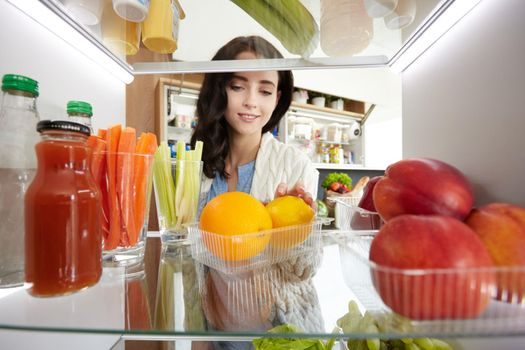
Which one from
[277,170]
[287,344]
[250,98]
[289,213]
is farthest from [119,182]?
[277,170]

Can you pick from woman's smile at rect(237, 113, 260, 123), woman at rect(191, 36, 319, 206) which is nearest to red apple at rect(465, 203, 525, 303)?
woman at rect(191, 36, 319, 206)

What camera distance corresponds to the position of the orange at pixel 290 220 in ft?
1.33

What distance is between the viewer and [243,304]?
0.99 feet

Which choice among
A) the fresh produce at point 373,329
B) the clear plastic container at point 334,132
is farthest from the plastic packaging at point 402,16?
the clear plastic container at point 334,132

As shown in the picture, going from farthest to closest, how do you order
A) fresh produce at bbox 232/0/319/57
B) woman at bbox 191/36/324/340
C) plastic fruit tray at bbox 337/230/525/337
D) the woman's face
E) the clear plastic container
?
the clear plastic container, the woman's face, woman at bbox 191/36/324/340, fresh produce at bbox 232/0/319/57, plastic fruit tray at bbox 337/230/525/337

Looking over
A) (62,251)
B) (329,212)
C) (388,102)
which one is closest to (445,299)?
(62,251)

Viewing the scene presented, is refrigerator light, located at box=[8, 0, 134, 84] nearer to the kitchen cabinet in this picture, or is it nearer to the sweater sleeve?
the kitchen cabinet

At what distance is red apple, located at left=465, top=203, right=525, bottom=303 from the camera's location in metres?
0.21

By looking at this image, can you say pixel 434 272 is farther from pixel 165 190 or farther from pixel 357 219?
pixel 165 190

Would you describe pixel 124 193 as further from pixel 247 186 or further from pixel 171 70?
pixel 247 186

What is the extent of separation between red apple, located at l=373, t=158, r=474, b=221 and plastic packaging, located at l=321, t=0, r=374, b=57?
302 millimetres

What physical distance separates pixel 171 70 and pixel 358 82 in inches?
77.6

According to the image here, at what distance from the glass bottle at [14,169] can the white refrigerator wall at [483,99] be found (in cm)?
57

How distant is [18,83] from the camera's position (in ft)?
1.05
